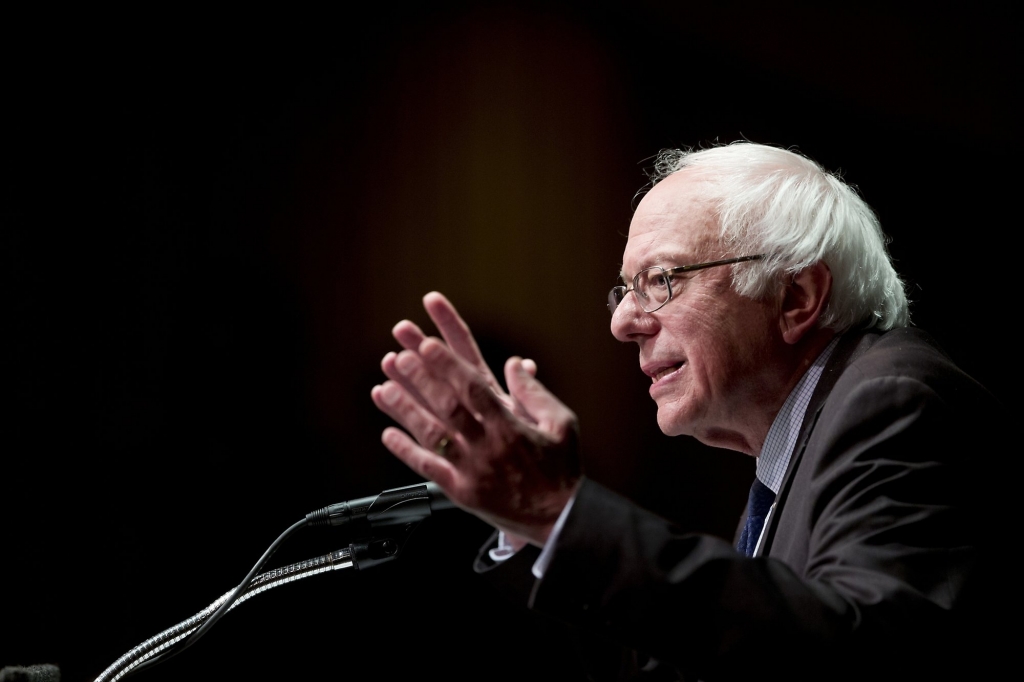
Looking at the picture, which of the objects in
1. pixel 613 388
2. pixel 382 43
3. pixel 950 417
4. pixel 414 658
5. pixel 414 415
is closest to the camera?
pixel 414 415

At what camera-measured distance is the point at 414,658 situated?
2518 millimetres

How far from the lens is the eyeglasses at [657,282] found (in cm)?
179

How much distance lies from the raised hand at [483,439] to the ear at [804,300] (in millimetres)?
943

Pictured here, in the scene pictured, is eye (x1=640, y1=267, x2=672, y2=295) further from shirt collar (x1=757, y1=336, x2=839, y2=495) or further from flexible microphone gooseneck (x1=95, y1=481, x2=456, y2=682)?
flexible microphone gooseneck (x1=95, y1=481, x2=456, y2=682)

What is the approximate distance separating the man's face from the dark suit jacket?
32 centimetres

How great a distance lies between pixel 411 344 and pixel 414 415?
0.09 m

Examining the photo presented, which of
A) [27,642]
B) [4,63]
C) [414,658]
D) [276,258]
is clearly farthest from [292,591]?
[4,63]

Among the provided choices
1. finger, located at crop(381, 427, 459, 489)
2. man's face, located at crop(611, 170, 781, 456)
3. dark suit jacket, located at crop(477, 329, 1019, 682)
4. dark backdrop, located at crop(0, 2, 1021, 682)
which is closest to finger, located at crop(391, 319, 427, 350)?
finger, located at crop(381, 427, 459, 489)

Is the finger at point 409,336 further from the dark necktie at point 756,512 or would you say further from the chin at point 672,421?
the dark necktie at point 756,512

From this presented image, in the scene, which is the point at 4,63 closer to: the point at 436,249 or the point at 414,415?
Answer: the point at 436,249

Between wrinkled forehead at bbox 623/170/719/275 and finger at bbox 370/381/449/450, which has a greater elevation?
wrinkled forehead at bbox 623/170/719/275

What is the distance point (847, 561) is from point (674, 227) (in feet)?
3.07

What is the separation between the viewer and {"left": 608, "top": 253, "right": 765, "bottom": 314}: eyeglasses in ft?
5.88

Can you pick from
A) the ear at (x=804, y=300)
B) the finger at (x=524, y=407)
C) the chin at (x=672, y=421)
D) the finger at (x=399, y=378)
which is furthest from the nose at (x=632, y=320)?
the finger at (x=399, y=378)
